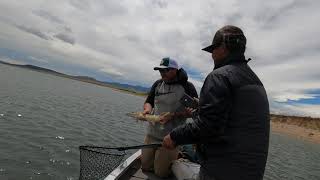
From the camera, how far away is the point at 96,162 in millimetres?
7312

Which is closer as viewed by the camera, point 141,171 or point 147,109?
point 147,109

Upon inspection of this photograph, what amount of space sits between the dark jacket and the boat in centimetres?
302

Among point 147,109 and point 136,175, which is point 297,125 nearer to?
point 147,109

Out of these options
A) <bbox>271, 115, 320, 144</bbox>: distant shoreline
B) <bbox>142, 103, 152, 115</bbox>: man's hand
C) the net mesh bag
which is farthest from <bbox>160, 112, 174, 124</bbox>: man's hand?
<bbox>271, 115, 320, 144</bbox>: distant shoreline

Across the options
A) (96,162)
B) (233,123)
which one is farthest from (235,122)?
(96,162)

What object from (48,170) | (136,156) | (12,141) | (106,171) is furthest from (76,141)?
(106,171)

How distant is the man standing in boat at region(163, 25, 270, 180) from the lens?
3.70m

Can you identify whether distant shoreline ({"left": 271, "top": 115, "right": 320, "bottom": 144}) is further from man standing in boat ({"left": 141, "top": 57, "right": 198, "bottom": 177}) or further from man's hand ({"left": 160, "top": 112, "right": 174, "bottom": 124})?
man's hand ({"left": 160, "top": 112, "right": 174, "bottom": 124})

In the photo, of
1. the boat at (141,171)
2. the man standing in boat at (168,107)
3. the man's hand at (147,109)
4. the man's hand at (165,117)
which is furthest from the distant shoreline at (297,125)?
the man's hand at (165,117)

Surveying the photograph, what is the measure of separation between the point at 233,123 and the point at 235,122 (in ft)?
0.08

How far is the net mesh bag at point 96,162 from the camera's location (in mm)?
7098

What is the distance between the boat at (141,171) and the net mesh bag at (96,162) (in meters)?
0.21

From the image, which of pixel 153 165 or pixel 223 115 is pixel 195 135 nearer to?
pixel 223 115

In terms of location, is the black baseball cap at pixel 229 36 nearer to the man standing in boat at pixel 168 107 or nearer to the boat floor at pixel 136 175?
the man standing in boat at pixel 168 107
